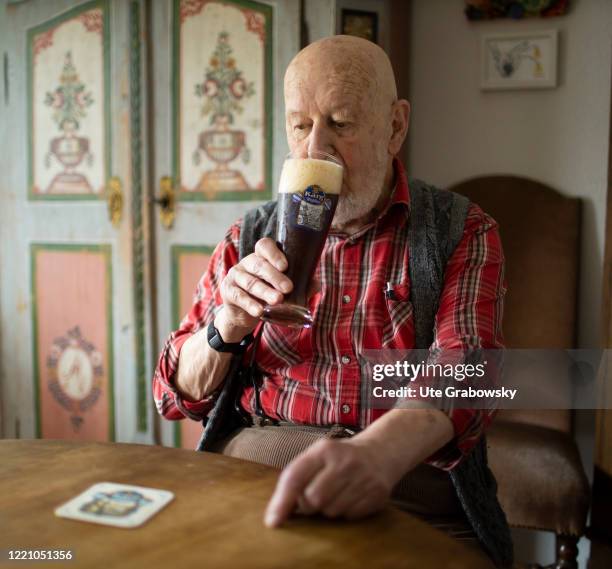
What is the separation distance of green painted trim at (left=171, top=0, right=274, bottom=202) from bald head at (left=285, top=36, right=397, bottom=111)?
870mm

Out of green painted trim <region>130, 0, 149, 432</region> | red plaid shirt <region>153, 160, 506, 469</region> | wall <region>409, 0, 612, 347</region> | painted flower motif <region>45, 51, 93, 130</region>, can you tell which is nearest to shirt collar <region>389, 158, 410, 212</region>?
red plaid shirt <region>153, 160, 506, 469</region>

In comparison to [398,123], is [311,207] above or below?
below

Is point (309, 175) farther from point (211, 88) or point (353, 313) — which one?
point (211, 88)

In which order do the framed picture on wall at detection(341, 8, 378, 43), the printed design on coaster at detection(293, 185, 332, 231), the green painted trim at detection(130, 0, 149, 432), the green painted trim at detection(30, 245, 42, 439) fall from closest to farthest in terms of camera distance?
the printed design on coaster at detection(293, 185, 332, 231), the framed picture on wall at detection(341, 8, 378, 43), the green painted trim at detection(130, 0, 149, 432), the green painted trim at detection(30, 245, 42, 439)

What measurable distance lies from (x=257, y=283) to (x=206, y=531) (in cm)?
42

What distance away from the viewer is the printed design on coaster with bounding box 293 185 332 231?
100 cm

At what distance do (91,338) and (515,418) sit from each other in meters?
1.54

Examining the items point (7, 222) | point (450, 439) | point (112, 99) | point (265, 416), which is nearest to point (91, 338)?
point (7, 222)

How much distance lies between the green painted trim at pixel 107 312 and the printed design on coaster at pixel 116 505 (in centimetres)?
173

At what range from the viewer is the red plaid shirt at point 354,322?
48.7 inches

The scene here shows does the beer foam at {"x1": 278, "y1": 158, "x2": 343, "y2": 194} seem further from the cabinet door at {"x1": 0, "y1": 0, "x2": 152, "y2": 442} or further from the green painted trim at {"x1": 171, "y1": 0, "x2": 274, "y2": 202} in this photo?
the cabinet door at {"x1": 0, "y1": 0, "x2": 152, "y2": 442}

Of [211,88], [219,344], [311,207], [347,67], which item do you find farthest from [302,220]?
[211,88]

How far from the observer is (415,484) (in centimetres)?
118

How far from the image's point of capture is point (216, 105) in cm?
224
